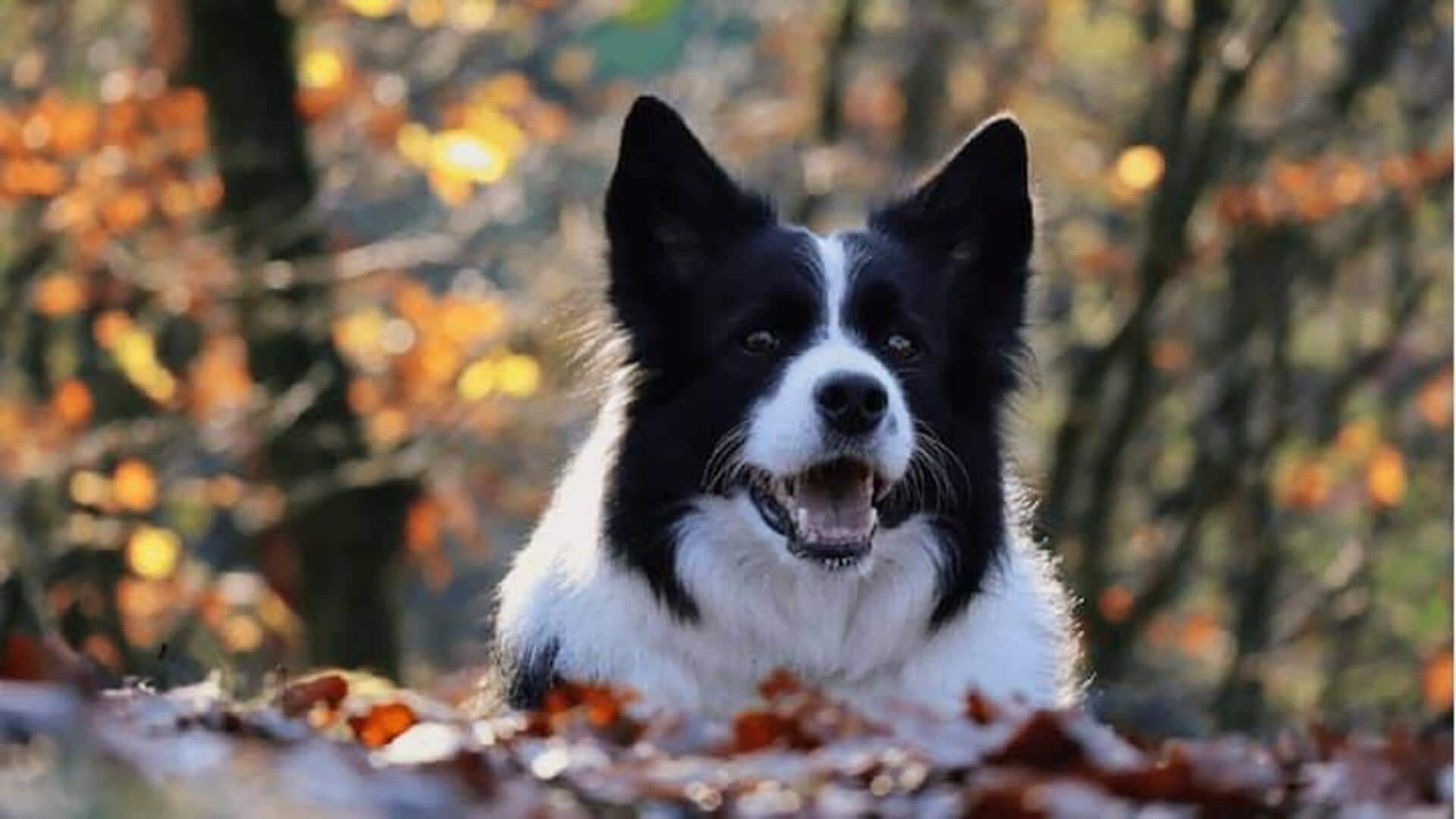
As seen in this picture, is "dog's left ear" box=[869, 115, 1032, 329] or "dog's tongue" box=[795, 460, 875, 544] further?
"dog's left ear" box=[869, 115, 1032, 329]

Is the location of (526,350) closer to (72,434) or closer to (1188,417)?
(72,434)

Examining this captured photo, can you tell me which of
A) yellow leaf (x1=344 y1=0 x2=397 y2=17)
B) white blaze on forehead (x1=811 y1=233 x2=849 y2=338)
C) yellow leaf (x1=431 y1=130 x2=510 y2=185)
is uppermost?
yellow leaf (x1=344 y1=0 x2=397 y2=17)

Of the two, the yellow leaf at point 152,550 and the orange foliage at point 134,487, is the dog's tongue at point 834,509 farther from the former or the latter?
the yellow leaf at point 152,550

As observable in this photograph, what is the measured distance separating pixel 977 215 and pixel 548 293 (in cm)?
822

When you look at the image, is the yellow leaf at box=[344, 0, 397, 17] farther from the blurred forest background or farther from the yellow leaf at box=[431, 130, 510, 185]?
the yellow leaf at box=[431, 130, 510, 185]

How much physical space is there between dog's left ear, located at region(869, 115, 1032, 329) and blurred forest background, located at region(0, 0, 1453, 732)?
19.5 feet

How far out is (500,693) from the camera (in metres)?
6.93

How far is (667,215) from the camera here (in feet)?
23.3

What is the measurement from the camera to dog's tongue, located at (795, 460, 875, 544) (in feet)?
22.1

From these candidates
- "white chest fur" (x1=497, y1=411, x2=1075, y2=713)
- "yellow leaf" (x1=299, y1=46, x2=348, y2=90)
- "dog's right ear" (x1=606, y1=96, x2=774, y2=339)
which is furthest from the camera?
"yellow leaf" (x1=299, y1=46, x2=348, y2=90)

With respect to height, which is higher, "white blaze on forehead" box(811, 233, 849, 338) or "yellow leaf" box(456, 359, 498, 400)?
"white blaze on forehead" box(811, 233, 849, 338)

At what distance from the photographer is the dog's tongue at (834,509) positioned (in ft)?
22.1

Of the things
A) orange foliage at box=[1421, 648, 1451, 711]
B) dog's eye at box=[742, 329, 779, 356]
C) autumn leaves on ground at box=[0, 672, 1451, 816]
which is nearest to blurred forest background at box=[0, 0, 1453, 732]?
orange foliage at box=[1421, 648, 1451, 711]

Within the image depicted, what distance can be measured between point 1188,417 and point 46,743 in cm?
1338
